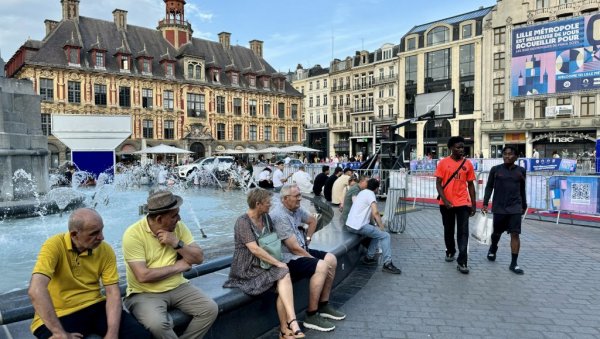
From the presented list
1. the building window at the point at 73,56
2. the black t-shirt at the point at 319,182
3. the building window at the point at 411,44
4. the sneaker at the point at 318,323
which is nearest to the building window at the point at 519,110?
the building window at the point at 411,44

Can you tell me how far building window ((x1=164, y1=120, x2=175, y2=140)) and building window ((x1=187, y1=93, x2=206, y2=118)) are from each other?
229 cm

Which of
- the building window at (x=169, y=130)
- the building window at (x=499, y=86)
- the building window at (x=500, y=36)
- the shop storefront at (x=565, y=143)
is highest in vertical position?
the building window at (x=500, y=36)

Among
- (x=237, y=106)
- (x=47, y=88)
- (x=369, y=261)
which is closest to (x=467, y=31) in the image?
(x=237, y=106)

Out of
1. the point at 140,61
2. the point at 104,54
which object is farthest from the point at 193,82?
the point at 104,54

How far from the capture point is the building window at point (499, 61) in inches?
1821

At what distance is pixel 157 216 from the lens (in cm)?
326

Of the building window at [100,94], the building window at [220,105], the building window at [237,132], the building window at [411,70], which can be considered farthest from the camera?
the building window at [411,70]

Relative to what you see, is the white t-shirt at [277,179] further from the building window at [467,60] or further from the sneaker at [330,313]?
the building window at [467,60]

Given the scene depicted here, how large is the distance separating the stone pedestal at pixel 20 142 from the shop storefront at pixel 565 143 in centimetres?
4353

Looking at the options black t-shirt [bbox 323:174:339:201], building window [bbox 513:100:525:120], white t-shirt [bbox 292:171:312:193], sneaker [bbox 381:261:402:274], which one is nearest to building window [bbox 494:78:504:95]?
building window [bbox 513:100:525:120]

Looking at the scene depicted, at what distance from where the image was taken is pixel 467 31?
162 ft

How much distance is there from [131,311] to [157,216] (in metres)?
0.72

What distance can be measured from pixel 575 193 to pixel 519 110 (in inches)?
1513

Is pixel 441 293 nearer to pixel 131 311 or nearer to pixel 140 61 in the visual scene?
pixel 131 311
